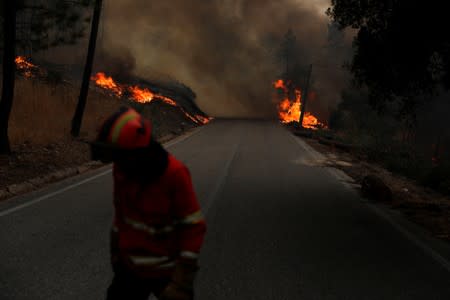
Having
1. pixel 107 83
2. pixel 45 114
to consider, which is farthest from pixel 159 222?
pixel 107 83

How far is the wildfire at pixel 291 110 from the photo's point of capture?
51.1 m

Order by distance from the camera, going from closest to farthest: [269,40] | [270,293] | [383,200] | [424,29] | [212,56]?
[270,293] < [424,29] < [383,200] < [212,56] < [269,40]

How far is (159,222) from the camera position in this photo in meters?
2.31

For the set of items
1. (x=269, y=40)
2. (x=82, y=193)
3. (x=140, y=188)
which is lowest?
(x=82, y=193)

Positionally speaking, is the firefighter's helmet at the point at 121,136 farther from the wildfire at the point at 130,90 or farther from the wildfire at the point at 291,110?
the wildfire at the point at 291,110

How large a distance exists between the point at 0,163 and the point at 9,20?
3.51m

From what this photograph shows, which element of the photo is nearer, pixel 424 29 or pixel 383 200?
pixel 424 29

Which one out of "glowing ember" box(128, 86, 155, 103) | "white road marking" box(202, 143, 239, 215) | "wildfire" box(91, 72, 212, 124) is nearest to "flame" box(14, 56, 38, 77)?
"white road marking" box(202, 143, 239, 215)

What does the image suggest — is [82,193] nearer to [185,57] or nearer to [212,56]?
[185,57]

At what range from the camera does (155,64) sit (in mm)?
62594

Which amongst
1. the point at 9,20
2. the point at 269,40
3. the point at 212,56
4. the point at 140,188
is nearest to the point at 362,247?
the point at 140,188

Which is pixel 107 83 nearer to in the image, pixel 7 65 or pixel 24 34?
pixel 24 34

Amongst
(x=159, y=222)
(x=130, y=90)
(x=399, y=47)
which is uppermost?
(x=399, y=47)

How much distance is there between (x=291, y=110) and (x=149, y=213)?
55173 mm
